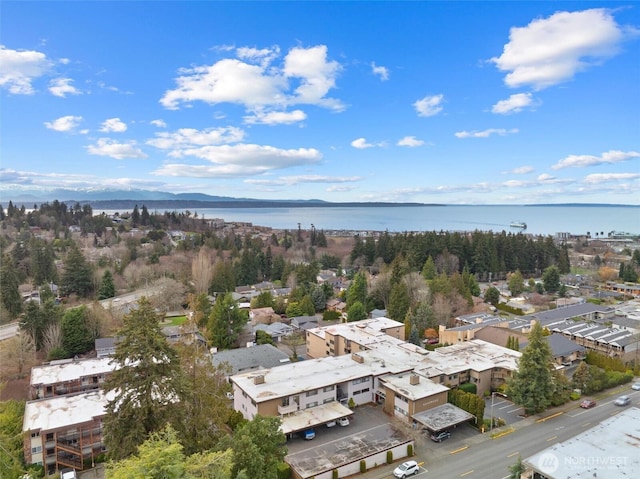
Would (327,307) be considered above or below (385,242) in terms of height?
below

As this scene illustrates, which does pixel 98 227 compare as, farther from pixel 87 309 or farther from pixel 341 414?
pixel 341 414

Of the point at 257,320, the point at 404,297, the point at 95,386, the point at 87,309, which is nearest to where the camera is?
the point at 95,386

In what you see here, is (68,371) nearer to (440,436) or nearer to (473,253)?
(440,436)

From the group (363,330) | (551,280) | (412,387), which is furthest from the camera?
(551,280)

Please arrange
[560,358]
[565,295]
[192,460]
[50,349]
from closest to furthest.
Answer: [192,460] < [560,358] < [50,349] < [565,295]

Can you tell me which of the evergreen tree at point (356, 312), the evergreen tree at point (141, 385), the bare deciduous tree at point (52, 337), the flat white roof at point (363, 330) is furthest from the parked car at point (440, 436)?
the bare deciduous tree at point (52, 337)

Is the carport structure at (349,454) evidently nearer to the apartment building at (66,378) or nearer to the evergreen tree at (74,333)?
the apartment building at (66,378)

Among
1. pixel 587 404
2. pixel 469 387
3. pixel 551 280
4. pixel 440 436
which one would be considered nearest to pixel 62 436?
pixel 440 436

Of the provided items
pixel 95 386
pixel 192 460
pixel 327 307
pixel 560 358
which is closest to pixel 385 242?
pixel 327 307
